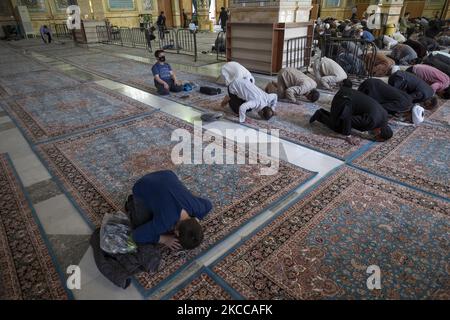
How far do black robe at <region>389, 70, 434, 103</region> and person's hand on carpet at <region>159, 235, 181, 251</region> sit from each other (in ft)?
12.7

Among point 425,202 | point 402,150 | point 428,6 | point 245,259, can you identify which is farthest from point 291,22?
point 428,6

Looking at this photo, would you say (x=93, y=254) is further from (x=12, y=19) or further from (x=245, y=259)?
(x=12, y=19)

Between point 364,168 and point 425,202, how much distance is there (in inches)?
24.0

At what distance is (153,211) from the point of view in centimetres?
185

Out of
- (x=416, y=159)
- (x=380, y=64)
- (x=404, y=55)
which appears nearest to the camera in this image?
(x=416, y=159)

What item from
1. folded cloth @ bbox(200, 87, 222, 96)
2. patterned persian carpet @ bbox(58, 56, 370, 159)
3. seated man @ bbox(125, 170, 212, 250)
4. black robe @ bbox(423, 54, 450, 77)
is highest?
black robe @ bbox(423, 54, 450, 77)

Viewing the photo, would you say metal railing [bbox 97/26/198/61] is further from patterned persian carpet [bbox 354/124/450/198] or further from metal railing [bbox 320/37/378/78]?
patterned persian carpet [bbox 354/124/450/198]

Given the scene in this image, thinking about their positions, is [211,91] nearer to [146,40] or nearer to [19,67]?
[19,67]

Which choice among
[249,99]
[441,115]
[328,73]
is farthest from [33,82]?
[441,115]

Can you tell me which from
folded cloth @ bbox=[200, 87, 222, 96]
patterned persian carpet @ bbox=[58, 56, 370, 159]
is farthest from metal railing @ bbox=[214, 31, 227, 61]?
folded cloth @ bbox=[200, 87, 222, 96]

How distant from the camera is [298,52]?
695 centimetres

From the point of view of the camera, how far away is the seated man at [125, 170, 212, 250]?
1.79m

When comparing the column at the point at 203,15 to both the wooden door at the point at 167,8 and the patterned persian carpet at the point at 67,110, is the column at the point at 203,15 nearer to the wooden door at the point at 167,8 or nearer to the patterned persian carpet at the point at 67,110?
the wooden door at the point at 167,8

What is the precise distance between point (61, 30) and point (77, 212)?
1823cm
